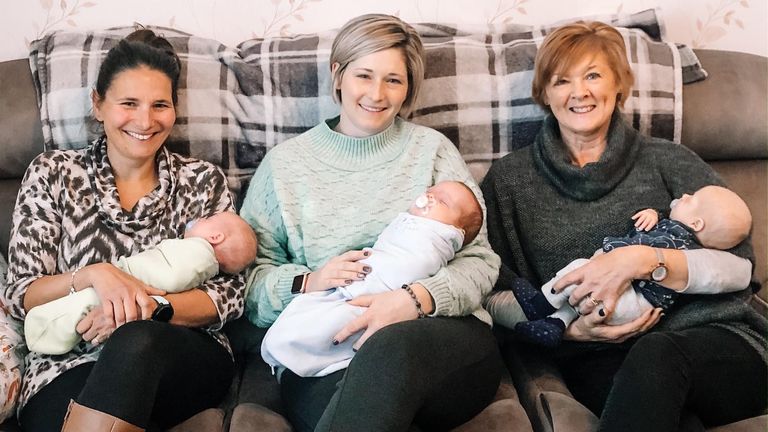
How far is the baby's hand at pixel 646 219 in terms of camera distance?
5.84 ft

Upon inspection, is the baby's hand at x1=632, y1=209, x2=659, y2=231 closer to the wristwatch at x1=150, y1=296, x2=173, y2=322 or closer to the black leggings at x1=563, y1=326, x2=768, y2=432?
the black leggings at x1=563, y1=326, x2=768, y2=432

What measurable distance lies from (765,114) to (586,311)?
904mm

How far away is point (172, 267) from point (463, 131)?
0.89m

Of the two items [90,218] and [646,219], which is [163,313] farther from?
[646,219]

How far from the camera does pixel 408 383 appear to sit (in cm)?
132

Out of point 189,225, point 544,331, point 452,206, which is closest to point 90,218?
point 189,225

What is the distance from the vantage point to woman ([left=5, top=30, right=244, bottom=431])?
1435 mm

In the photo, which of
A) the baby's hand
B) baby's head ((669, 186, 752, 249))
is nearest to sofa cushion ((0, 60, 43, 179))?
the baby's hand

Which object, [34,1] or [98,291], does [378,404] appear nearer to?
[98,291]

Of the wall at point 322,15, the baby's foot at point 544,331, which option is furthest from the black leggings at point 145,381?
the wall at point 322,15

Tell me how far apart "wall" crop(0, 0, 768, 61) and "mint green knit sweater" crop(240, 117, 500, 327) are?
559 mm

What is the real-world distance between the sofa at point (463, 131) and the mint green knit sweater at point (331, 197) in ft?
0.48

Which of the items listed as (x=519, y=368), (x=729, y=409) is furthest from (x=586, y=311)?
(x=729, y=409)

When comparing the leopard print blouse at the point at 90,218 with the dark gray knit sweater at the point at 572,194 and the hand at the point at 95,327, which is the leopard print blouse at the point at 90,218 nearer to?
the hand at the point at 95,327
